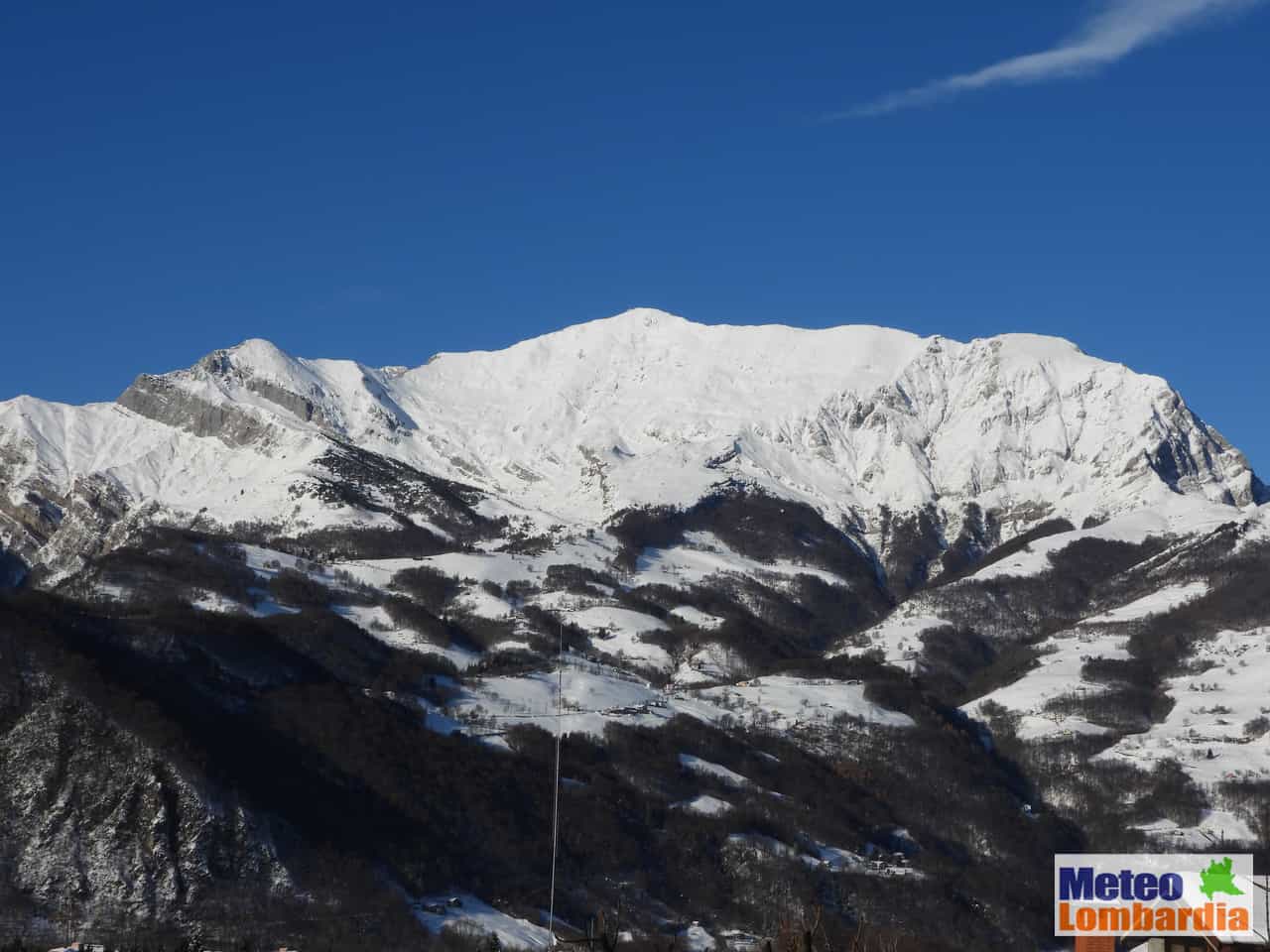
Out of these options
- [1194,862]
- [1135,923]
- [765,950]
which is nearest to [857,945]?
[765,950]

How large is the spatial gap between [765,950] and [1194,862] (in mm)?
18802

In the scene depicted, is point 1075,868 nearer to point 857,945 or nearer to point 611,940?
point 857,945

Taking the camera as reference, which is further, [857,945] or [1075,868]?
[1075,868]

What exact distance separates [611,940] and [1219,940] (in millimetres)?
19582

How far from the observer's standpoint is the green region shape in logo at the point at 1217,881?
6594cm

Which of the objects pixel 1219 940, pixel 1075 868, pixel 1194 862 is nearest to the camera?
pixel 1219 940

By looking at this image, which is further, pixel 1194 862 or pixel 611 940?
pixel 1194 862

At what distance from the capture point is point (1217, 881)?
218ft

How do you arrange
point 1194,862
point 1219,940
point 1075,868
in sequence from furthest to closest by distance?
point 1194,862
point 1075,868
point 1219,940

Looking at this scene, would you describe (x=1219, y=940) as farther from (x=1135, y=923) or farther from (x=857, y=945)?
(x=857, y=945)

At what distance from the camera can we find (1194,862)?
74750mm

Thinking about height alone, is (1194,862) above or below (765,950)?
above

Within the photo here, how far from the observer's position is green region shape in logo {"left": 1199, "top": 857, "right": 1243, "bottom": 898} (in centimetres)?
6594

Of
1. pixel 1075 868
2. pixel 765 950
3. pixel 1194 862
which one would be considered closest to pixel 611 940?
pixel 765 950
